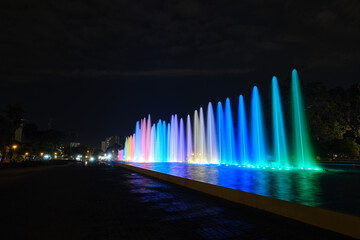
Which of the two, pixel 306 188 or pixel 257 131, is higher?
pixel 257 131

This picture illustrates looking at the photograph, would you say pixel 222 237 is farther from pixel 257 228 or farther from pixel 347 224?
pixel 347 224

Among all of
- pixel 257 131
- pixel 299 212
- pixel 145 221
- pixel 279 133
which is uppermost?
pixel 257 131

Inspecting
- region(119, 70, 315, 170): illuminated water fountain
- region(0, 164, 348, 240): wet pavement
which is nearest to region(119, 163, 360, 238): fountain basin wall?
region(0, 164, 348, 240): wet pavement

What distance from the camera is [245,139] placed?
113 feet

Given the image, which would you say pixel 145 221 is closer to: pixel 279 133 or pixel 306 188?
pixel 306 188

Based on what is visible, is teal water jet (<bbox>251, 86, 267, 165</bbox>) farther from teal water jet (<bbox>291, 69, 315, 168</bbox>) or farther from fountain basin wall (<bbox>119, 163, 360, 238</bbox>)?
fountain basin wall (<bbox>119, 163, 360, 238</bbox>)

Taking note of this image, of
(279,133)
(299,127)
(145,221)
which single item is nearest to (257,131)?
(279,133)

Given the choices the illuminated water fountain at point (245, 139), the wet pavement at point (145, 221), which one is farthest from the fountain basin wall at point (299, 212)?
the illuminated water fountain at point (245, 139)

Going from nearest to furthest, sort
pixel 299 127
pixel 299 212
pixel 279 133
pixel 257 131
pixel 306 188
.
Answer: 1. pixel 299 212
2. pixel 306 188
3. pixel 299 127
4. pixel 279 133
5. pixel 257 131

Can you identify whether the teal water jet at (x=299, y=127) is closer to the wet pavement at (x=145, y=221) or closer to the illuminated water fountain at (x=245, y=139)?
the illuminated water fountain at (x=245, y=139)

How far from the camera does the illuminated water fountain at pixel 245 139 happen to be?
26.9m

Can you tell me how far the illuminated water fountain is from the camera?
26.9 m

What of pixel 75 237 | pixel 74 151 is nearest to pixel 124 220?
pixel 75 237

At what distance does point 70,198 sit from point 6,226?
11.2ft
